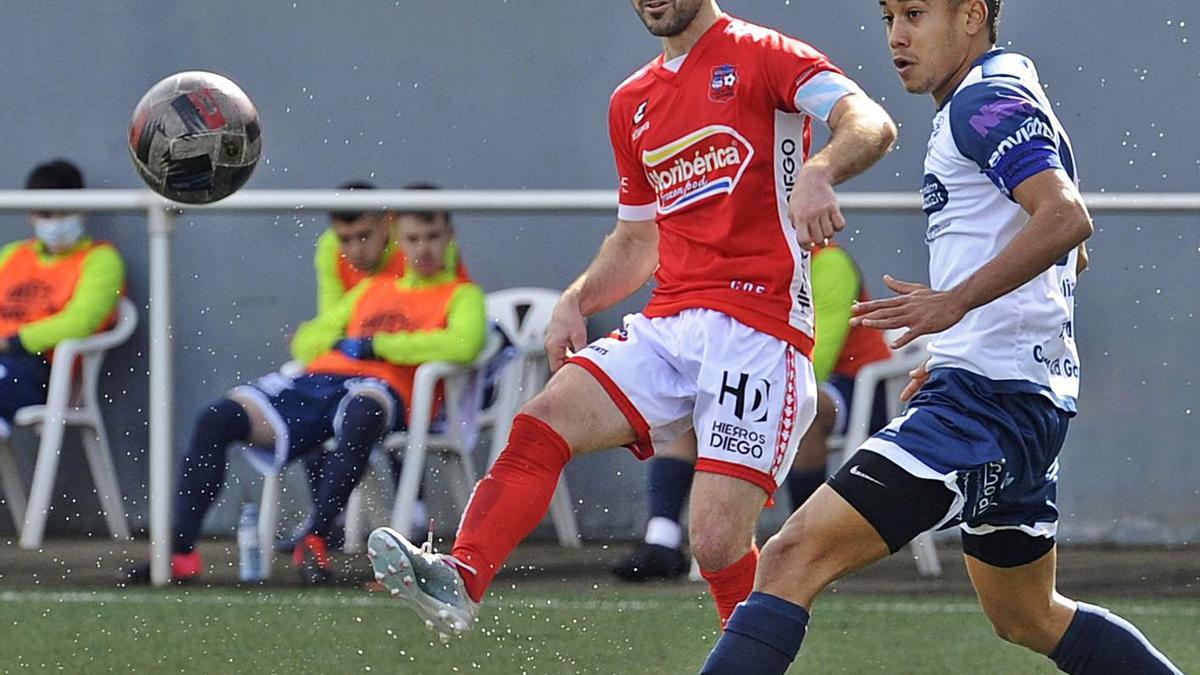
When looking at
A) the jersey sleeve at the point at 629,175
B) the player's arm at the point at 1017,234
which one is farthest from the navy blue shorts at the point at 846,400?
the player's arm at the point at 1017,234

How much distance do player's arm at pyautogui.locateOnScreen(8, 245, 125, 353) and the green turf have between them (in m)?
1.06

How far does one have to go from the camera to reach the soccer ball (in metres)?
5.58

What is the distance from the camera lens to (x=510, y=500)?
15.5 feet

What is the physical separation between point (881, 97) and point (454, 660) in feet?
12.7

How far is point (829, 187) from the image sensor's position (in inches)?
163

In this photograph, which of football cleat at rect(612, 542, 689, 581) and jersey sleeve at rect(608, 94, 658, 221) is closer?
jersey sleeve at rect(608, 94, 658, 221)

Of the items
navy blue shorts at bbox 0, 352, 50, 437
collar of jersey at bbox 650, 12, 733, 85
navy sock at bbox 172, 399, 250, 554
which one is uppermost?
collar of jersey at bbox 650, 12, 733, 85

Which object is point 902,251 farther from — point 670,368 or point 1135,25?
point 670,368

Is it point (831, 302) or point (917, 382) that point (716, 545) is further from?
point (831, 302)

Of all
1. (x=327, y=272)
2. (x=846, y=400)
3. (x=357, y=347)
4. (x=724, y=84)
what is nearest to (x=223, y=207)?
(x=327, y=272)

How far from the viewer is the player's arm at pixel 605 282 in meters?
5.17

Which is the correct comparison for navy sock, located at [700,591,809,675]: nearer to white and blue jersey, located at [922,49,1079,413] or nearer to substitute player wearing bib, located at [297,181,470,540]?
white and blue jersey, located at [922,49,1079,413]

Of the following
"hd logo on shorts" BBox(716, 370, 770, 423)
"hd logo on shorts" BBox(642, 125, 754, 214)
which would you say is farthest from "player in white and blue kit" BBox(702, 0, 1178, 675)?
"hd logo on shorts" BBox(642, 125, 754, 214)

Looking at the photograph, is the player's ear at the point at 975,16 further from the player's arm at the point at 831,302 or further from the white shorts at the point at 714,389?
the player's arm at the point at 831,302
